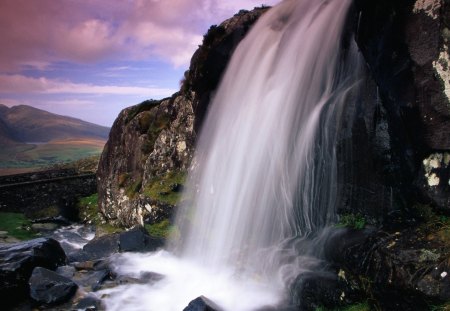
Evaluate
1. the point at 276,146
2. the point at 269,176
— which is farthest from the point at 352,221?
the point at 276,146

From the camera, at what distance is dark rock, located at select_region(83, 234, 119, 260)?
14.7 metres

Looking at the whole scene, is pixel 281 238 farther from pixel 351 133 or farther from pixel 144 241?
pixel 144 241

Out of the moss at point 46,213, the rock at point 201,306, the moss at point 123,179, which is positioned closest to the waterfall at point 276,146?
the rock at point 201,306

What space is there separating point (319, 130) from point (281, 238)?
318cm

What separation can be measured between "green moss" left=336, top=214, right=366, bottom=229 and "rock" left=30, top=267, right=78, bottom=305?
8.12 meters

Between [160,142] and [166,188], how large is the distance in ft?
11.9

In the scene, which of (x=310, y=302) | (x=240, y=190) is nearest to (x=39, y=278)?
(x=240, y=190)

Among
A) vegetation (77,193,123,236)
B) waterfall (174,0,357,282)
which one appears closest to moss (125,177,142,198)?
vegetation (77,193,123,236)

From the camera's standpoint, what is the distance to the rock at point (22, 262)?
10969 millimetres

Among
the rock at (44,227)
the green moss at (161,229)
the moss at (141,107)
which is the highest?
the moss at (141,107)

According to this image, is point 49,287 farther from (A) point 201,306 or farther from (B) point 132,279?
(A) point 201,306

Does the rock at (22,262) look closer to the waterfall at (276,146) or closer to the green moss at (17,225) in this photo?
the waterfall at (276,146)

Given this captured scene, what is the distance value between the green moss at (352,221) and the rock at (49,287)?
812 centimetres

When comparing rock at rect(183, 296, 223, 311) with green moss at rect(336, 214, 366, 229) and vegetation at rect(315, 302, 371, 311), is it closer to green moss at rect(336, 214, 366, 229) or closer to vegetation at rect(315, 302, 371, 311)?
vegetation at rect(315, 302, 371, 311)
